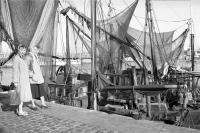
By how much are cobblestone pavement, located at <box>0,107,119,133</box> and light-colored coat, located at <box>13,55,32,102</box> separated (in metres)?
0.51

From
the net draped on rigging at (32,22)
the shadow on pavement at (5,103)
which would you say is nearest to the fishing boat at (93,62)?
the net draped on rigging at (32,22)

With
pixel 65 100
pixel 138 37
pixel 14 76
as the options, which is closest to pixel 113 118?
pixel 14 76

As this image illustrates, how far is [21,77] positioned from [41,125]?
1.29 m

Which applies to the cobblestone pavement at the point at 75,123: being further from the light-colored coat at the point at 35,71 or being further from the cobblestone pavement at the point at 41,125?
the light-colored coat at the point at 35,71

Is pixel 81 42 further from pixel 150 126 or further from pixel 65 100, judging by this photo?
pixel 150 126

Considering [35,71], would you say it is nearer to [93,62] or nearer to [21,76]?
[21,76]

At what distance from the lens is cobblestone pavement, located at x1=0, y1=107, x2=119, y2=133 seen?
4.34 m

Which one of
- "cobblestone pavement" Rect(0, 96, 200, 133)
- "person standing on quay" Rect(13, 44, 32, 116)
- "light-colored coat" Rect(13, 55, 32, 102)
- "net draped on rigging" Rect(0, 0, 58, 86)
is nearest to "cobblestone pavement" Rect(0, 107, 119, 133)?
"cobblestone pavement" Rect(0, 96, 200, 133)

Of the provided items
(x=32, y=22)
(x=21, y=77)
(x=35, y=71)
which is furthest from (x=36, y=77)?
(x=32, y=22)

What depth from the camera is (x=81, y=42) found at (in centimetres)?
1310

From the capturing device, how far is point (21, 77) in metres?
5.37

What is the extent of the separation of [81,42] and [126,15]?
338 cm

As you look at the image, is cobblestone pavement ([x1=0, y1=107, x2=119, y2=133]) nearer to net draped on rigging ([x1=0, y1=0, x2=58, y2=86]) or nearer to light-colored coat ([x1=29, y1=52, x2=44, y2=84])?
light-colored coat ([x1=29, y1=52, x2=44, y2=84])

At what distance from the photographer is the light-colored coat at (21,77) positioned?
532 cm
